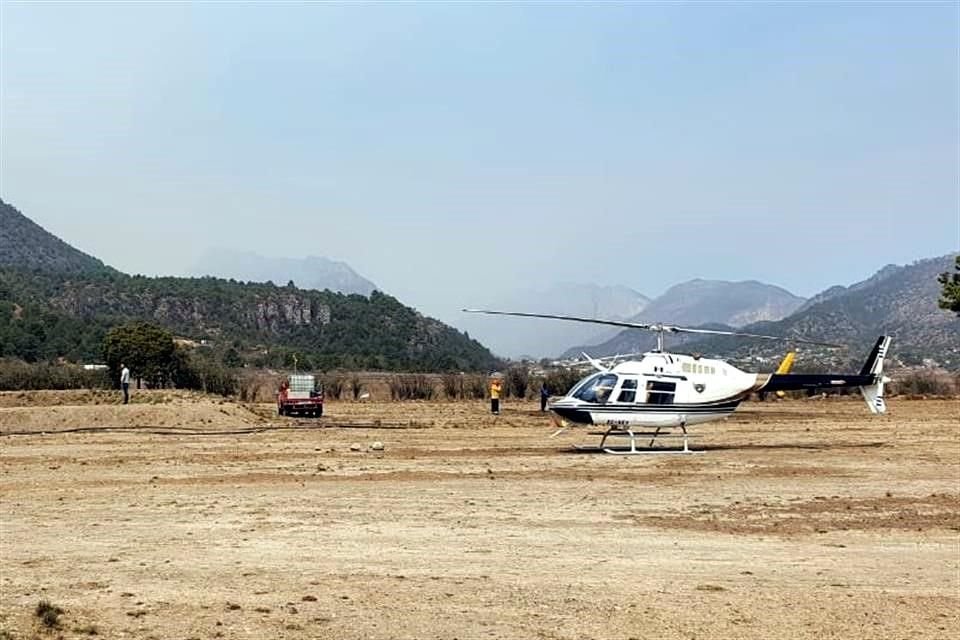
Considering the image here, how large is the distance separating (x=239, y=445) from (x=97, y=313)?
84.6 metres

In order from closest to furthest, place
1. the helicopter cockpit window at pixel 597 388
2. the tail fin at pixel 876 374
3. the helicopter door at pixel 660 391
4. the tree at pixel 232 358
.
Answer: the helicopter cockpit window at pixel 597 388 → the helicopter door at pixel 660 391 → the tail fin at pixel 876 374 → the tree at pixel 232 358

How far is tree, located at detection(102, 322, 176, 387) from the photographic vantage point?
50.2 m

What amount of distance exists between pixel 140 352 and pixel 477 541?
4176cm

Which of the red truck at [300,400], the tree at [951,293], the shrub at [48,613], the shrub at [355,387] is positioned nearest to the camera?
the shrub at [48,613]

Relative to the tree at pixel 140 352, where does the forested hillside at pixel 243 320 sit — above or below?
above

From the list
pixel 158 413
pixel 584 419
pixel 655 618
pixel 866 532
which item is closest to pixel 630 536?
pixel 866 532

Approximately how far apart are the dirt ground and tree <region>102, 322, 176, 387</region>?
2484cm

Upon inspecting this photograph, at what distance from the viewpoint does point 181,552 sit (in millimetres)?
11602

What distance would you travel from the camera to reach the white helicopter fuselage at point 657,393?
23.6 metres

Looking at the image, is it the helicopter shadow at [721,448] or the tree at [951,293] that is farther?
the tree at [951,293]

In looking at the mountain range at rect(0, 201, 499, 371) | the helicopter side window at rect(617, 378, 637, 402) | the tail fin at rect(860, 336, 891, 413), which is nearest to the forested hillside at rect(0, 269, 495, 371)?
the mountain range at rect(0, 201, 499, 371)

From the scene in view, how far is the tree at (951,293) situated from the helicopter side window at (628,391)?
101ft

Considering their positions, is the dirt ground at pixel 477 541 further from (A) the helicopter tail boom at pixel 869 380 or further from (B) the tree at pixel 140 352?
(B) the tree at pixel 140 352

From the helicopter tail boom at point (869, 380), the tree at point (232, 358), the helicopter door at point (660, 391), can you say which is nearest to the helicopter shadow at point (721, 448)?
the helicopter door at point (660, 391)
